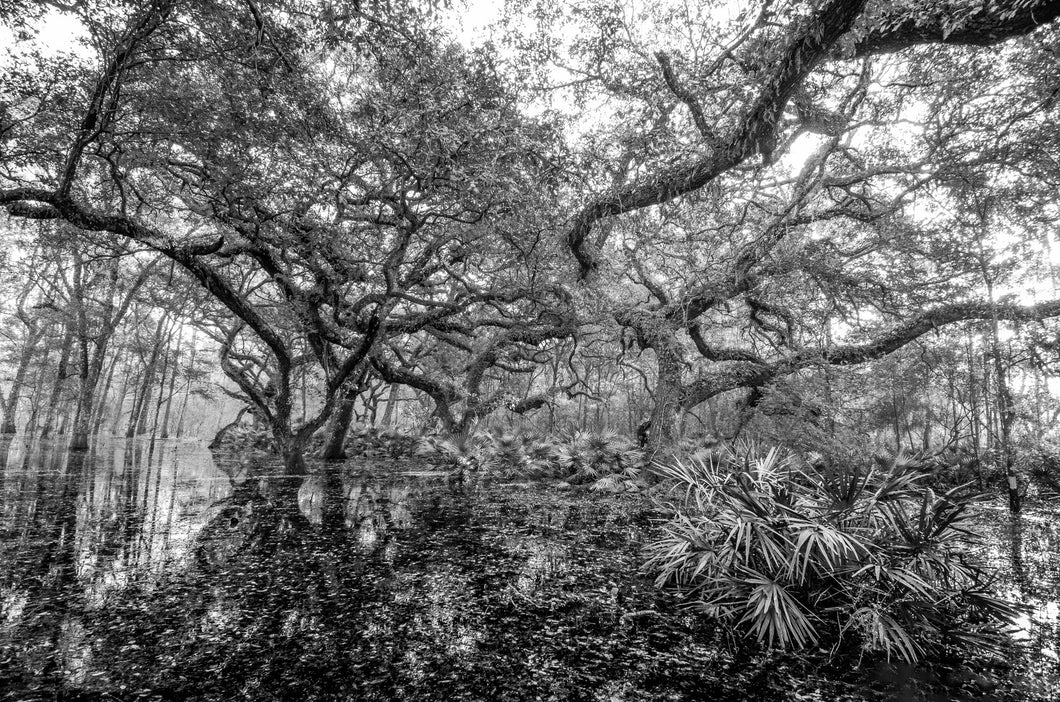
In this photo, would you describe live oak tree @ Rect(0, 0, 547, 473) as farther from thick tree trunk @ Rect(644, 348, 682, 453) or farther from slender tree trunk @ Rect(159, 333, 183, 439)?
slender tree trunk @ Rect(159, 333, 183, 439)

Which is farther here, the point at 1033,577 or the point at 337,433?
the point at 337,433

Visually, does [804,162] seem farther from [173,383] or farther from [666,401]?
[173,383]

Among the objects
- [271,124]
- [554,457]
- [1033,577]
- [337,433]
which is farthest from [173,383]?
[1033,577]

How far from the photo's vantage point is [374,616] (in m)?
3.20

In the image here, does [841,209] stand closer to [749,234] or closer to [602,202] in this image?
[749,234]

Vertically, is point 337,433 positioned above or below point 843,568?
above

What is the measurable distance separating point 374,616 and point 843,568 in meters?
3.28

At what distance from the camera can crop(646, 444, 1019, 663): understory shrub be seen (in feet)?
10.1

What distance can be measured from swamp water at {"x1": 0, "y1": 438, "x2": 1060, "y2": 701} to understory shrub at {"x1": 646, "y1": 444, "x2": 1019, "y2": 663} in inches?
10.9

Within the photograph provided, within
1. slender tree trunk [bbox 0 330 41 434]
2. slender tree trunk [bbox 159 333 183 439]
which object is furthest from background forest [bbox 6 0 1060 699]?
slender tree trunk [bbox 0 330 41 434]

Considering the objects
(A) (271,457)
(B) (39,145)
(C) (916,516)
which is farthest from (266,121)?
(A) (271,457)

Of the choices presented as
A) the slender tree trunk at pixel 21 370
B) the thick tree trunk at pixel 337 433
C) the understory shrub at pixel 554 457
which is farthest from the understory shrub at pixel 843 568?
the slender tree trunk at pixel 21 370

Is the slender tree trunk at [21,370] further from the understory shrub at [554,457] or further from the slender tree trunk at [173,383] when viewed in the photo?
the understory shrub at [554,457]

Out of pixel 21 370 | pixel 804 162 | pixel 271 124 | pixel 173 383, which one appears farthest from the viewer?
pixel 173 383
